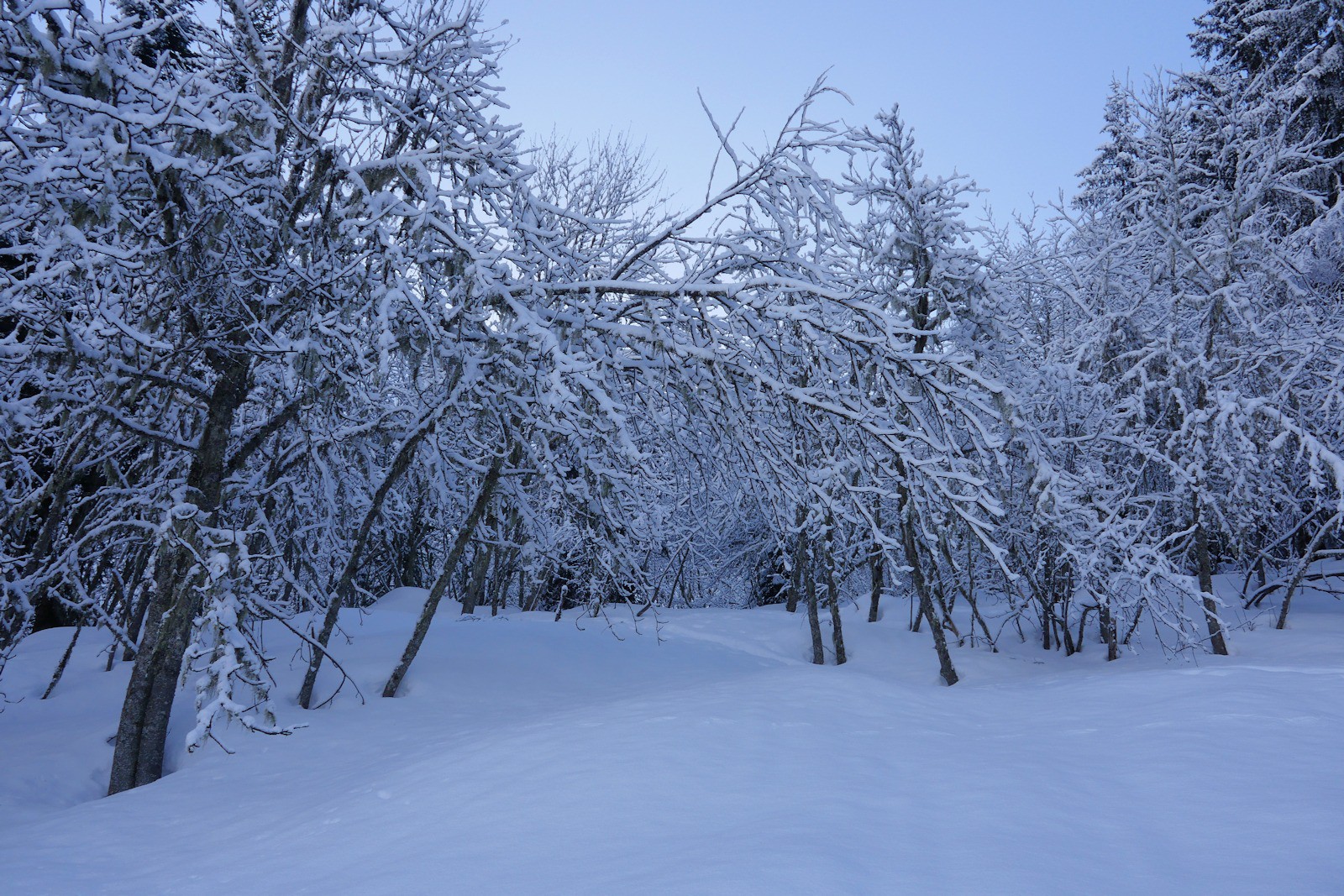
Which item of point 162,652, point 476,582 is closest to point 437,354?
point 162,652

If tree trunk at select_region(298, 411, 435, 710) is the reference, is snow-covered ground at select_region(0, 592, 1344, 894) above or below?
below

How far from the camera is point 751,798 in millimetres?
2994

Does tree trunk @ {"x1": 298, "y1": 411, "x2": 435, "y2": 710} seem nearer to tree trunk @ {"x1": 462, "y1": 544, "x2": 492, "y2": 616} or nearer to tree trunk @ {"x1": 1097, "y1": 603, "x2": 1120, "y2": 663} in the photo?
tree trunk @ {"x1": 462, "y1": 544, "x2": 492, "y2": 616}

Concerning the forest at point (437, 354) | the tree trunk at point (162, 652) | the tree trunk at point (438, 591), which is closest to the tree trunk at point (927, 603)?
the forest at point (437, 354)

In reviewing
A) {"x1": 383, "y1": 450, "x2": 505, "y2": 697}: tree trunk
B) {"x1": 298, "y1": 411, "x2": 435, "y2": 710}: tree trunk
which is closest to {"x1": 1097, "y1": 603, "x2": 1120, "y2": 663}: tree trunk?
{"x1": 383, "y1": 450, "x2": 505, "y2": 697}: tree trunk

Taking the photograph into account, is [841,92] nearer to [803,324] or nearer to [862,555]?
[803,324]

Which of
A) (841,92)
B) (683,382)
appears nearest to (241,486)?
(683,382)

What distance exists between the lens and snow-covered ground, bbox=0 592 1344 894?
2.36 m

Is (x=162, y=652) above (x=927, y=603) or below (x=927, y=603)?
below

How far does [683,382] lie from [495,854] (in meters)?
2.87

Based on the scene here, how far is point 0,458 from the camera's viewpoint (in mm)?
5410

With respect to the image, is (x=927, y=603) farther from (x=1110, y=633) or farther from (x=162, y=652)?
(x=162, y=652)

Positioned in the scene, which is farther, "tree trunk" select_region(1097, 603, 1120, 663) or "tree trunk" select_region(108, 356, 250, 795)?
"tree trunk" select_region(1097, 603, 1120, 663)

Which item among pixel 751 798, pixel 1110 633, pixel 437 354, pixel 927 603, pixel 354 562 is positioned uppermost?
pixel 437 354
